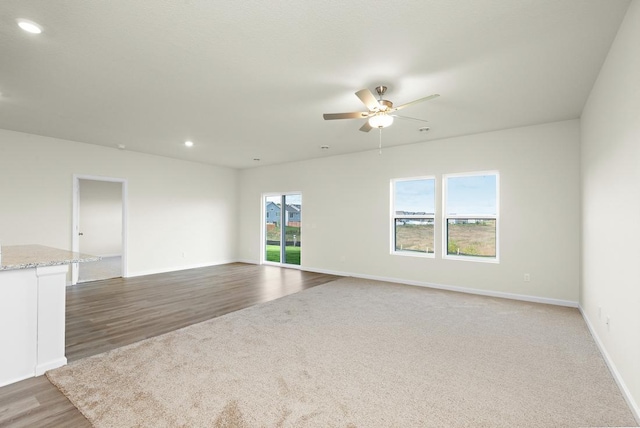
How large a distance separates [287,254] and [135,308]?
4.27 metres

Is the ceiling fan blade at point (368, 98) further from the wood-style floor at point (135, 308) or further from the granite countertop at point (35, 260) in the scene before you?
the wood-style floor at point (135, 308)

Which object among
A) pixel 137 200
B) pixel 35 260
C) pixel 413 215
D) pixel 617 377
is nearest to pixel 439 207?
pixel 413 215

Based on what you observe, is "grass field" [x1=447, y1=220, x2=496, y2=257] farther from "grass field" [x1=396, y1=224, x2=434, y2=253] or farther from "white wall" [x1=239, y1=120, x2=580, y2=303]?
"grass field" [x1=396, y1=224, x2=434, y2=253]

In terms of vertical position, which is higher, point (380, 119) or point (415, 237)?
point (380, 119)

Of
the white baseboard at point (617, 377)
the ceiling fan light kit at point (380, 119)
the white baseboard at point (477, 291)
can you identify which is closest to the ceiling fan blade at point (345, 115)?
the ceiling fan light kit at point (380, 119)

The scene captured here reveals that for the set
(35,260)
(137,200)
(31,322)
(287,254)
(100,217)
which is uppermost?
(137,200)

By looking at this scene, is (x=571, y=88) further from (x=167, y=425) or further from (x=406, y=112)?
(x=167, y=425)

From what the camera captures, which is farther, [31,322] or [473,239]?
[473,239]

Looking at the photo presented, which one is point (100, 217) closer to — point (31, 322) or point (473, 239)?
point (31, 322)

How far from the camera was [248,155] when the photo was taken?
22.4 ft

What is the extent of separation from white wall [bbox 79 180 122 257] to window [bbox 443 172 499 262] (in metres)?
9.40

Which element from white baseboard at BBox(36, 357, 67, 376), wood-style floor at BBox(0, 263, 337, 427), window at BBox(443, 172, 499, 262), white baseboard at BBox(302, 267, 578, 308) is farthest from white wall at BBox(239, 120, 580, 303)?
white baseboard at BBox(36, 357, 67, 376)

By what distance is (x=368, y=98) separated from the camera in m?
2.89

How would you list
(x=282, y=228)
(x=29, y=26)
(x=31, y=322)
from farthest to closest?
(x=282, y=228)
(x=31, y=322)
(x=29, y=26)
